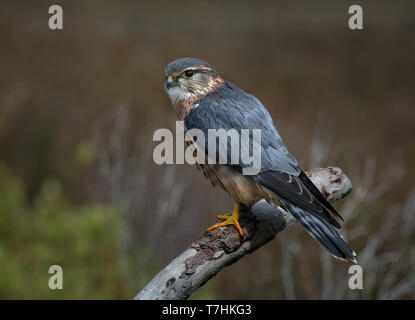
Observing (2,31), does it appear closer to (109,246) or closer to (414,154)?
(109,246)

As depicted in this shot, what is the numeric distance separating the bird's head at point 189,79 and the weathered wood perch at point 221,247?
27.0 inches

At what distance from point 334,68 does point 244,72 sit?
1126 millimetres

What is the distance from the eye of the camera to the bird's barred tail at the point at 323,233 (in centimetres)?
189

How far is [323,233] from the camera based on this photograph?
6.35 feet

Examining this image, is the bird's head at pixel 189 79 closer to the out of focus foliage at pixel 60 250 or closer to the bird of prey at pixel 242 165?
the bird of prey at pixel 242 165

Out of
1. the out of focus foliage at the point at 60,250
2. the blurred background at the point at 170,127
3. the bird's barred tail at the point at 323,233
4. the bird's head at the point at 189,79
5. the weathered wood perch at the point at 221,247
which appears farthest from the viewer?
the blurred background at the point at 170,127

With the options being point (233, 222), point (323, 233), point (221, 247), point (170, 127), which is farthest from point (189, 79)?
point (170, 127)

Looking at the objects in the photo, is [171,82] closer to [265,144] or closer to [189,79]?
[189,79]

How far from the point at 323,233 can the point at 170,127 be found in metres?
2.75

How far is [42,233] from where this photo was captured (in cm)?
381

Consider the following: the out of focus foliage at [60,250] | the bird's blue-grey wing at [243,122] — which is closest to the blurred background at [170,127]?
the out of focus foliage at [60,250]

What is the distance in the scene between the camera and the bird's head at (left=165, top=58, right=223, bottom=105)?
2.33 m

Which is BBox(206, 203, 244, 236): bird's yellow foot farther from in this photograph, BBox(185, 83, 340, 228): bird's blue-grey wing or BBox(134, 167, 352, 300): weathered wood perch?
BBox(185, 83, 340, 228): bird's blue-grey wing

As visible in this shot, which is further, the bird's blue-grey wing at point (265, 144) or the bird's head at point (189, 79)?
the bird's head at point (189, 79)
